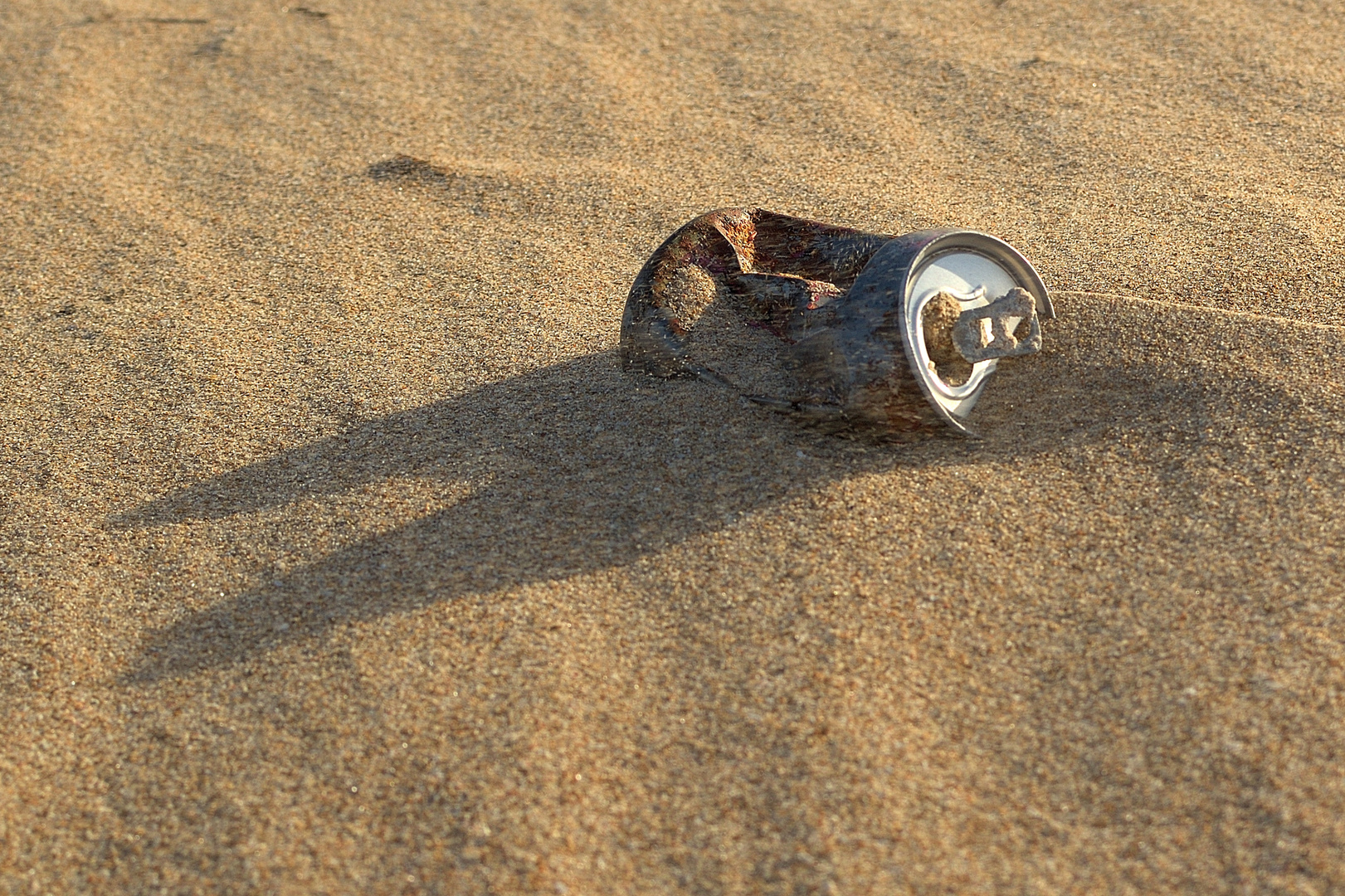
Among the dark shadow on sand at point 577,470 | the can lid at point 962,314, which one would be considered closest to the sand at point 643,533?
the dark shadow on sand at point 577,470

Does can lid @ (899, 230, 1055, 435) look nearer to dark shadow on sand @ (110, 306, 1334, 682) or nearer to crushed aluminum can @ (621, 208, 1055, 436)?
crushed aluminum can @ (621, 208, 1055, 436)

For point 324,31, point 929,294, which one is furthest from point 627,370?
point 324,31

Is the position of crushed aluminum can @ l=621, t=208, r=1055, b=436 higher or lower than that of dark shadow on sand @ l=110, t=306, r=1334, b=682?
higher

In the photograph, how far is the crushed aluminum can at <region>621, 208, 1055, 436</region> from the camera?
78.4 inches

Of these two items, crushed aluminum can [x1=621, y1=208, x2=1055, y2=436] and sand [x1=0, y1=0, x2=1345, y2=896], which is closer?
sand [x1=0, y1=0, x2=1345, y2=896]

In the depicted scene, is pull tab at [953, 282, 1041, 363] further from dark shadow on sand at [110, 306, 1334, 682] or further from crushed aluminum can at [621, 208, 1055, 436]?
dark shadow on sand at [110, 306, 1334, 682]

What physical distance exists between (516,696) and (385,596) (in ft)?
1.08

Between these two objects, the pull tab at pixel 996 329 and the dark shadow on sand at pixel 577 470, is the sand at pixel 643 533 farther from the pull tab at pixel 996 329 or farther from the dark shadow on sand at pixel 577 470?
the pull tab at pixel 996 329

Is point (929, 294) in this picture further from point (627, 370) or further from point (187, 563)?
point (187, 563)

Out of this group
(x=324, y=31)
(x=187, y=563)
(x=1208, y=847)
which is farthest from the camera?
(x=324, y=31)

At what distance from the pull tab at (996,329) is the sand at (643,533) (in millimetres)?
153

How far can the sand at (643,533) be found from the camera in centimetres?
160

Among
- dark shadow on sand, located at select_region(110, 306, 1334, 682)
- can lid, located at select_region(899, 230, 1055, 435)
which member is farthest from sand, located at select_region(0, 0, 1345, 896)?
can lid, located at select_region(899, 230, 1055, 435)

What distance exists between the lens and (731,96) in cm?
379
